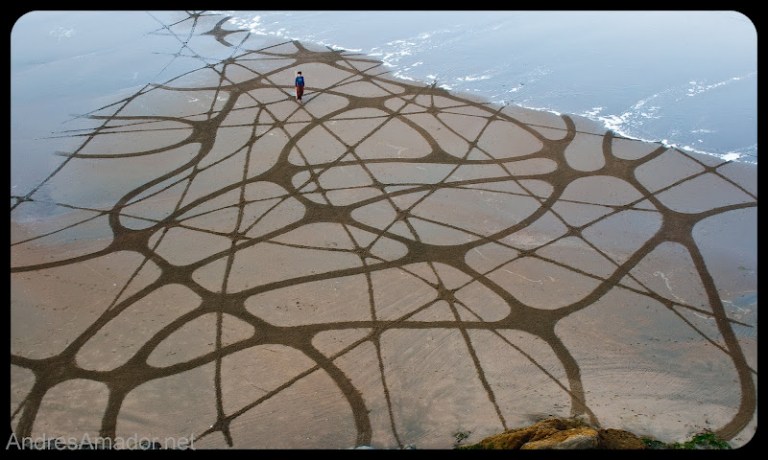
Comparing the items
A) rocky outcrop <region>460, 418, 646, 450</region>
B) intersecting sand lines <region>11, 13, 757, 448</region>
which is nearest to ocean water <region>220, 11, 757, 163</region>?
intersecting sand lines <region>11, 13, 757, 448</region>

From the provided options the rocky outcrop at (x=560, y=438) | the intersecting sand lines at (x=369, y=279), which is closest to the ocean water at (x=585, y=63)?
the intersecting sand lines at (x=369, y=279)

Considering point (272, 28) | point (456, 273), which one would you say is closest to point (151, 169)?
point (456, 273)

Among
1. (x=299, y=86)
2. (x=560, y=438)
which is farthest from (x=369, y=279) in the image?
(x=299, y=86)

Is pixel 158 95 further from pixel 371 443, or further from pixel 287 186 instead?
pixel 371 443

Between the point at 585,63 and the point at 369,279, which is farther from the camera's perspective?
the point at 585,63

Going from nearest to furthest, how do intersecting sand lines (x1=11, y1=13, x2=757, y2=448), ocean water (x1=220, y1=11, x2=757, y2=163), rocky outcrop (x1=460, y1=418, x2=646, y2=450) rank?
rocky outcrop (x1=460, y1=418, x2=646, y2=450), intersecting sand lines (x1=11, y1=13, x2=757, y2=448), ocean water (x1=220, y1=11, x2=757, y2=163)

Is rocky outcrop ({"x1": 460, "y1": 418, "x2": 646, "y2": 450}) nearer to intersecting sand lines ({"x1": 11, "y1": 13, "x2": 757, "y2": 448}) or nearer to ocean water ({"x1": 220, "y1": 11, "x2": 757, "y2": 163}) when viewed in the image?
intersecting sand lines ({"x1": 11, "y1": 13, "x2": 757, "y2": 448})

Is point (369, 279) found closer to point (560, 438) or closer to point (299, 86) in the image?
point (560, 438)
